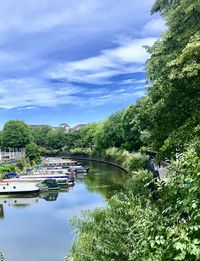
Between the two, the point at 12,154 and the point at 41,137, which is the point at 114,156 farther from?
the point at 41,137

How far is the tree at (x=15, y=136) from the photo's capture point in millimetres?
72312

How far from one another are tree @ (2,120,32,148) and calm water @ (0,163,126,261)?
32.2 metres

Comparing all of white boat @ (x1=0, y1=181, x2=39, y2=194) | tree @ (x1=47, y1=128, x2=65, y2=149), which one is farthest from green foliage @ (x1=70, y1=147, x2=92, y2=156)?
white boat @ (x1=0, y1=181, x2=39, y2=194)

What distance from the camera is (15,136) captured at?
72.5 metres

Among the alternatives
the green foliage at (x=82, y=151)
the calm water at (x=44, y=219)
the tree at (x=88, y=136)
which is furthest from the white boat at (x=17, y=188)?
the tree at (x=88, y=136)

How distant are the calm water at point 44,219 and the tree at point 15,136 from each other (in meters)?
32.2

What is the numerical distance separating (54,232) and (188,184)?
1952cm

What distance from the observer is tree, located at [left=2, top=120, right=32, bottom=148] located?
72312mm

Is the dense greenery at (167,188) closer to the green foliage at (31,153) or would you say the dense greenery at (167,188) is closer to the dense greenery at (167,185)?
the dense greenery at (167,185)

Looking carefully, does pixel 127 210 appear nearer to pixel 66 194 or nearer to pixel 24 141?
pixel 66 194

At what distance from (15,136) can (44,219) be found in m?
48.0

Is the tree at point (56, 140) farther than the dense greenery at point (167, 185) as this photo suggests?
Yes

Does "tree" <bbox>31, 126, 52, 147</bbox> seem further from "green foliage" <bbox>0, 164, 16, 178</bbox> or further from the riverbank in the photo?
"green foliage" <bbox>0, 164, 16, 178</bbox>

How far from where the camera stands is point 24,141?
72875 millimetres
